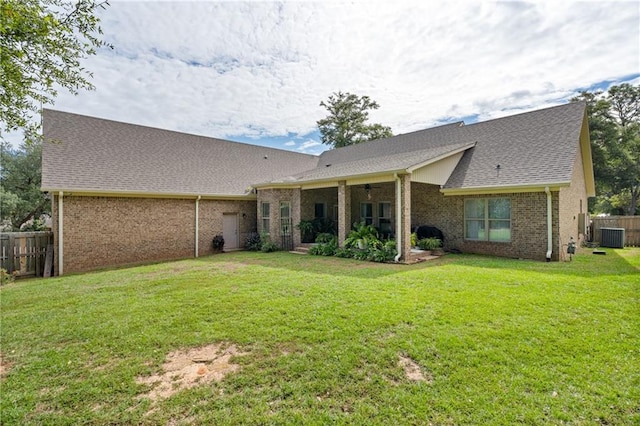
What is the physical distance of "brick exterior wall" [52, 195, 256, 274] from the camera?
11070 millimetres

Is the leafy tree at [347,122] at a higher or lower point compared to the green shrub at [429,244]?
higher

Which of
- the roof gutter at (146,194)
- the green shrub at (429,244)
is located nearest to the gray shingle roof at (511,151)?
the green shrub at (429,244)

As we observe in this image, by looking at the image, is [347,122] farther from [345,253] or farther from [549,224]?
[549,224]

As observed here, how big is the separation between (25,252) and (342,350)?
12340 millimetres

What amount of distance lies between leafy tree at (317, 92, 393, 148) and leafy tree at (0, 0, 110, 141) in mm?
27737

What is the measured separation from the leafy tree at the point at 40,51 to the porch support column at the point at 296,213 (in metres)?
10.0

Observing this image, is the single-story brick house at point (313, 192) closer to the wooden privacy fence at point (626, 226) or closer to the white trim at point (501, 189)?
the white trim at point (501, 189)

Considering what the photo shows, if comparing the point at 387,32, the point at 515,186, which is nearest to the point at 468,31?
the point at 387,32

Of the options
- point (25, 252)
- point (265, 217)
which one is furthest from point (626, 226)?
point (25, 252)

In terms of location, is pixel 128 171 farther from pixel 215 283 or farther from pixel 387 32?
pixel 387 32

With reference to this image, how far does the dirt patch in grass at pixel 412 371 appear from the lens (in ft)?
10.7

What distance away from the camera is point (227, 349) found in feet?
13.3

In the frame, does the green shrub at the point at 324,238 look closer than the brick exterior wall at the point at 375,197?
Yes

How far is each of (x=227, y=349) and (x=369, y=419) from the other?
2182mm
